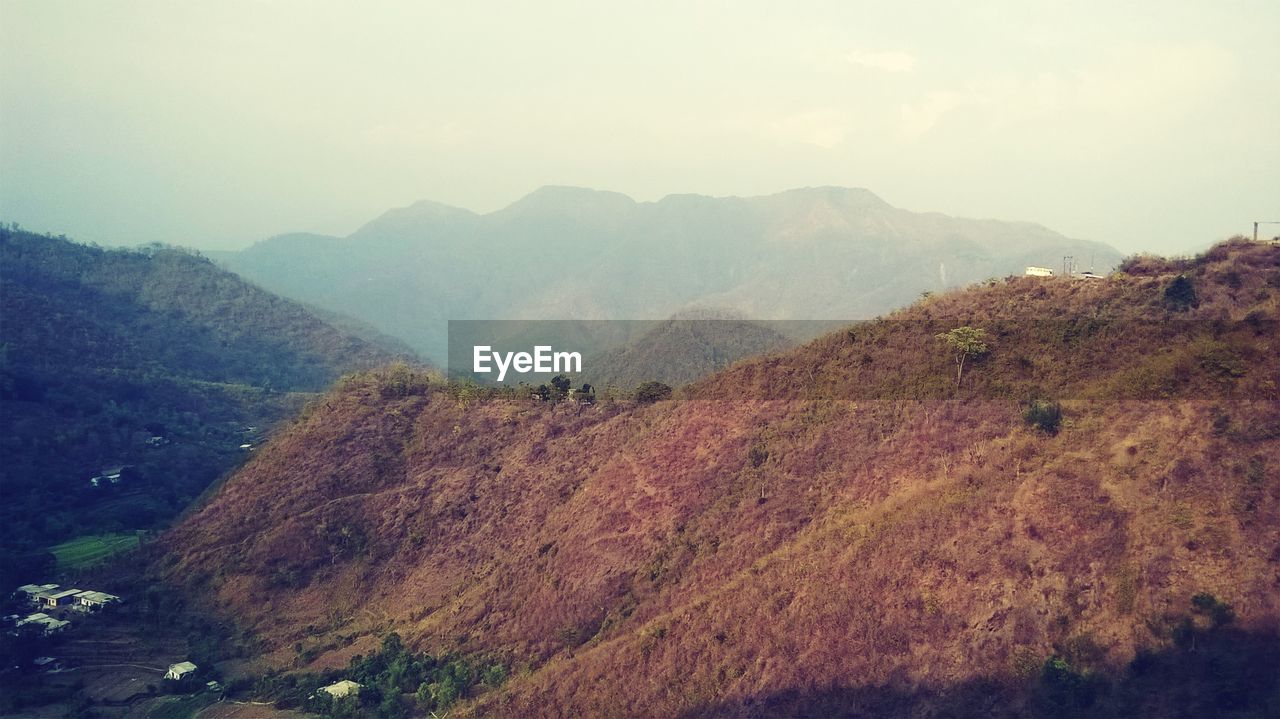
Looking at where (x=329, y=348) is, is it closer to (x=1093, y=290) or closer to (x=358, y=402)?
(x=358, y=402)

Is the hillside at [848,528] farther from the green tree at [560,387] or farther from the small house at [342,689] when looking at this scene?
the small house at [342,689]

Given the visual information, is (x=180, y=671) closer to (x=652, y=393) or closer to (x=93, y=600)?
(x=93, y=600)

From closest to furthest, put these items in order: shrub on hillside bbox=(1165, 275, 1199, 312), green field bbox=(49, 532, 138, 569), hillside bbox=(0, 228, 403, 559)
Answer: shrub on hillside bbox=(1165, 275, 1199, 312), green field bbox=(49, 532, 138, 569), hillside bbox=(0, 228, 403, 559)

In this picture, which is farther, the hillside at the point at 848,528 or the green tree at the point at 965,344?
the green tree at the point at 965,344

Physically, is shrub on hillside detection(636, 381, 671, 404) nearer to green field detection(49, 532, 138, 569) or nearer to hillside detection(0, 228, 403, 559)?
green field detection(49, 532, 138, 569)

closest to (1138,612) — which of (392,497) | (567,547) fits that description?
(567,547)

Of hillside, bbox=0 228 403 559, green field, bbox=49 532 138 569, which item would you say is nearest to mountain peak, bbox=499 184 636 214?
hillside, bbox=0 228 403 559

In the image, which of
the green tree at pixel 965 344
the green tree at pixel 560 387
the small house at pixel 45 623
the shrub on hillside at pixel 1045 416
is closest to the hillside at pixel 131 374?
the small house at pixel 45 623
